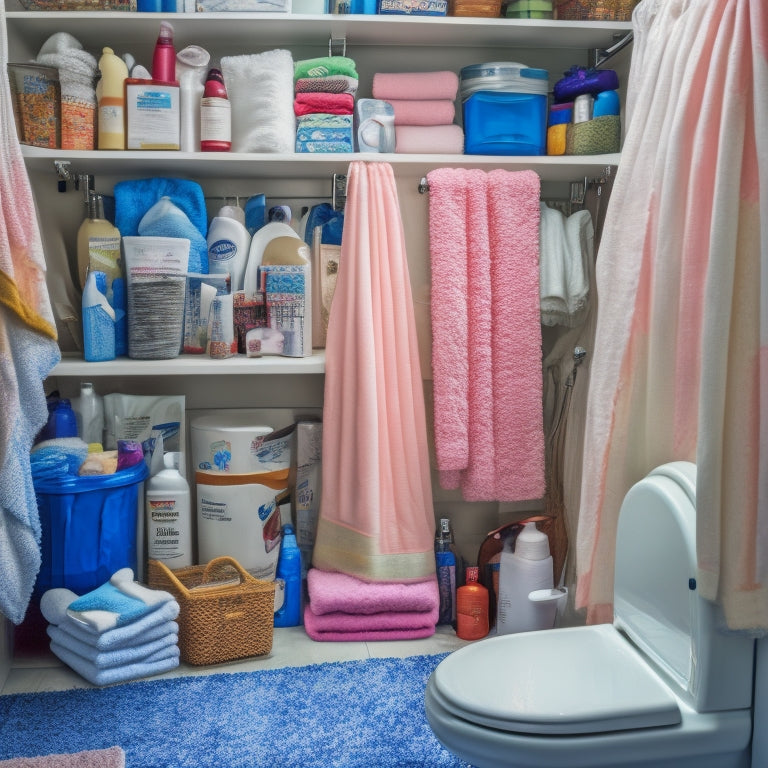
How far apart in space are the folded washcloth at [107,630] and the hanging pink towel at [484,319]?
0.83 metres

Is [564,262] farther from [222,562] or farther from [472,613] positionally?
[222,562]

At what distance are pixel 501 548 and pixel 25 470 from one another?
4.31 ft

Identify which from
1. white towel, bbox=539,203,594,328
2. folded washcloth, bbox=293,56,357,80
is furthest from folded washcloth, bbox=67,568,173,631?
folded washcloth, bbox=293,56,357,80

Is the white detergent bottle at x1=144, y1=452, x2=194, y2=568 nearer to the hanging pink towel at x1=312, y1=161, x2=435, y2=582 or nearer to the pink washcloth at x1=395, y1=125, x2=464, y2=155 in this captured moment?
the hanging pink towel at x1=312, y1=161, x2=435, y2=582

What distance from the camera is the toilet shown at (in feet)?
4.49

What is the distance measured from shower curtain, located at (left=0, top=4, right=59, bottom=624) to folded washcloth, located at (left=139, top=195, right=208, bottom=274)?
1.25 feet

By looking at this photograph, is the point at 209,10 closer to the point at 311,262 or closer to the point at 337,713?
the point at 311,262

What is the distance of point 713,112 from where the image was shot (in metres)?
1.54

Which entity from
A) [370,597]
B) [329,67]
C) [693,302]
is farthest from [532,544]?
[329,67]

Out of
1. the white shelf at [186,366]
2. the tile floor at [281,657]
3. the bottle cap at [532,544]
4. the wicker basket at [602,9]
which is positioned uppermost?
the wicker basket at [602,9]

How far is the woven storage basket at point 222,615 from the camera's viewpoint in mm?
2121

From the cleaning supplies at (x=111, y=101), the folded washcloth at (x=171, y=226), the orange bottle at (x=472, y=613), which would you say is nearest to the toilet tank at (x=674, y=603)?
the orange bottle at (x=472, y=613)

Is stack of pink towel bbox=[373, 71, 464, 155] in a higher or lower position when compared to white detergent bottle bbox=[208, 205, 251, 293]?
higher

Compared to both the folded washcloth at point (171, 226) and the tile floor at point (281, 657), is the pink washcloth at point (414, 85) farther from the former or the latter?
the tile floor at point (281, 657)
